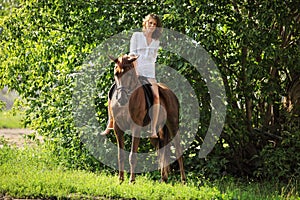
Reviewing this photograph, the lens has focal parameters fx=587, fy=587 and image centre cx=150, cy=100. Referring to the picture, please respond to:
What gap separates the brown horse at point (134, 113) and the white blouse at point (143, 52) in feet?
1.17

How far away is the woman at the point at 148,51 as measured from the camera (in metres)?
8.71

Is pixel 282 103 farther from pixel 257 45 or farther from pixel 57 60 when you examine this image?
pixel 57 60

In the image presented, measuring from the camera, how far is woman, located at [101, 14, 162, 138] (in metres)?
8.71

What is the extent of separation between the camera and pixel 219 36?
10195 mm

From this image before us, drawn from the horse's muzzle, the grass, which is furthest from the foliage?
the horse's muzzle

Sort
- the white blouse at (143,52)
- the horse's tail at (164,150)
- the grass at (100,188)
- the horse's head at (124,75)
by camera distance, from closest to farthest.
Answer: the grass at (100,188) → the horse's head at (124,75) → the white blouse at (143,52) → the horse's tail at (164,150)

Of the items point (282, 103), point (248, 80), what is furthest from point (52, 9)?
point (282, 103)

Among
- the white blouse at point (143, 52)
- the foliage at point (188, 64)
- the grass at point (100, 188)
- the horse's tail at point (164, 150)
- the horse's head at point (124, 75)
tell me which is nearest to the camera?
the grass at point (100, 188)

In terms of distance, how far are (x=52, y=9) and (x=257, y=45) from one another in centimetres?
377

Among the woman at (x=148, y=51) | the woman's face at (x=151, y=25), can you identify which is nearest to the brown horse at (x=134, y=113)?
the woman at (x=148, y=51)

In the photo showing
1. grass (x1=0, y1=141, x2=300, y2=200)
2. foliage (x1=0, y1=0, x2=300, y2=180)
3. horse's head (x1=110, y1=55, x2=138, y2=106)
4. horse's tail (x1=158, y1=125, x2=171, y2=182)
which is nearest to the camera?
grass (x1=0, y1=141, x2=300, y2=200)

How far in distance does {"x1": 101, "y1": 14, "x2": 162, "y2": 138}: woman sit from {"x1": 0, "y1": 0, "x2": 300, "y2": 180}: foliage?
75 cm

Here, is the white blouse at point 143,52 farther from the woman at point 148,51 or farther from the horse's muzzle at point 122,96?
the horse's muzzle at point 122,96

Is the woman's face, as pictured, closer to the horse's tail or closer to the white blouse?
the white blouse
